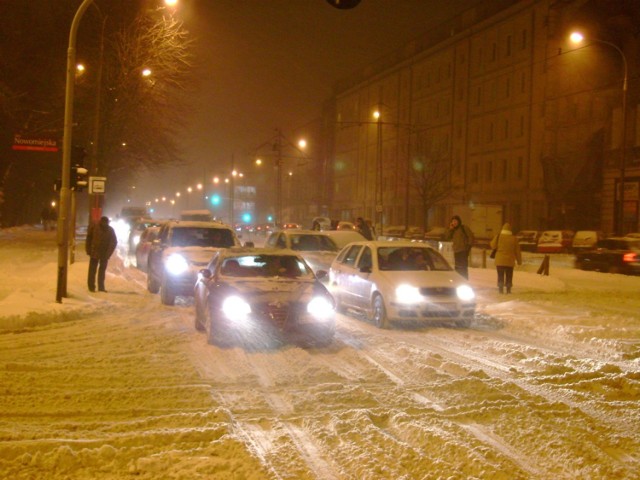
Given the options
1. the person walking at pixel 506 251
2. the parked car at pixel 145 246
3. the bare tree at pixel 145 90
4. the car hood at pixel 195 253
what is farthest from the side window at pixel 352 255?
the bare tree at pixel 145 90

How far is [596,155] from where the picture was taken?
50.8 meters

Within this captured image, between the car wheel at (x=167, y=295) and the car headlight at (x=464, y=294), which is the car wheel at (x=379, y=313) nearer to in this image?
the car headlight at (x=464, y=294)

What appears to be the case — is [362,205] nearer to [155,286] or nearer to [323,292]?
[155,286]

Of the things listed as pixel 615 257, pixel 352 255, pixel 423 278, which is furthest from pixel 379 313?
pixel 615 257

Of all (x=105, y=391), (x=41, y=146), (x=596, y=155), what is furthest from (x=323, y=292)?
(x=596, y=155)

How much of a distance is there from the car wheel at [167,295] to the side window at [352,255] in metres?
3.68

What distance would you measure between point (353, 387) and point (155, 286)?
10943 mm

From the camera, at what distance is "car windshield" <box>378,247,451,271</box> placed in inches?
530

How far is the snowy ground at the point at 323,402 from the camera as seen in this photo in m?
5.38

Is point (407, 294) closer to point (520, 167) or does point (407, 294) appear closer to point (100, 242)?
point (100, 242)

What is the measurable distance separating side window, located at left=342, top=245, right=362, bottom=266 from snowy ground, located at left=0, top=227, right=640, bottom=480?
5.65 feet

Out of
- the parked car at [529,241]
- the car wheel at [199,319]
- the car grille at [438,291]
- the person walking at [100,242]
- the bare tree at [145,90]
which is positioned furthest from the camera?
the parked car at [529,241]

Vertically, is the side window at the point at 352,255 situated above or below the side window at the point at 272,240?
below

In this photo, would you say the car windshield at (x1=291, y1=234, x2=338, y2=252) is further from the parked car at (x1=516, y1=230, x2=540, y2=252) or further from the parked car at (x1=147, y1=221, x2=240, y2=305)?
the parked car at (x1=516, y1=230, x2=540, y2=252)
